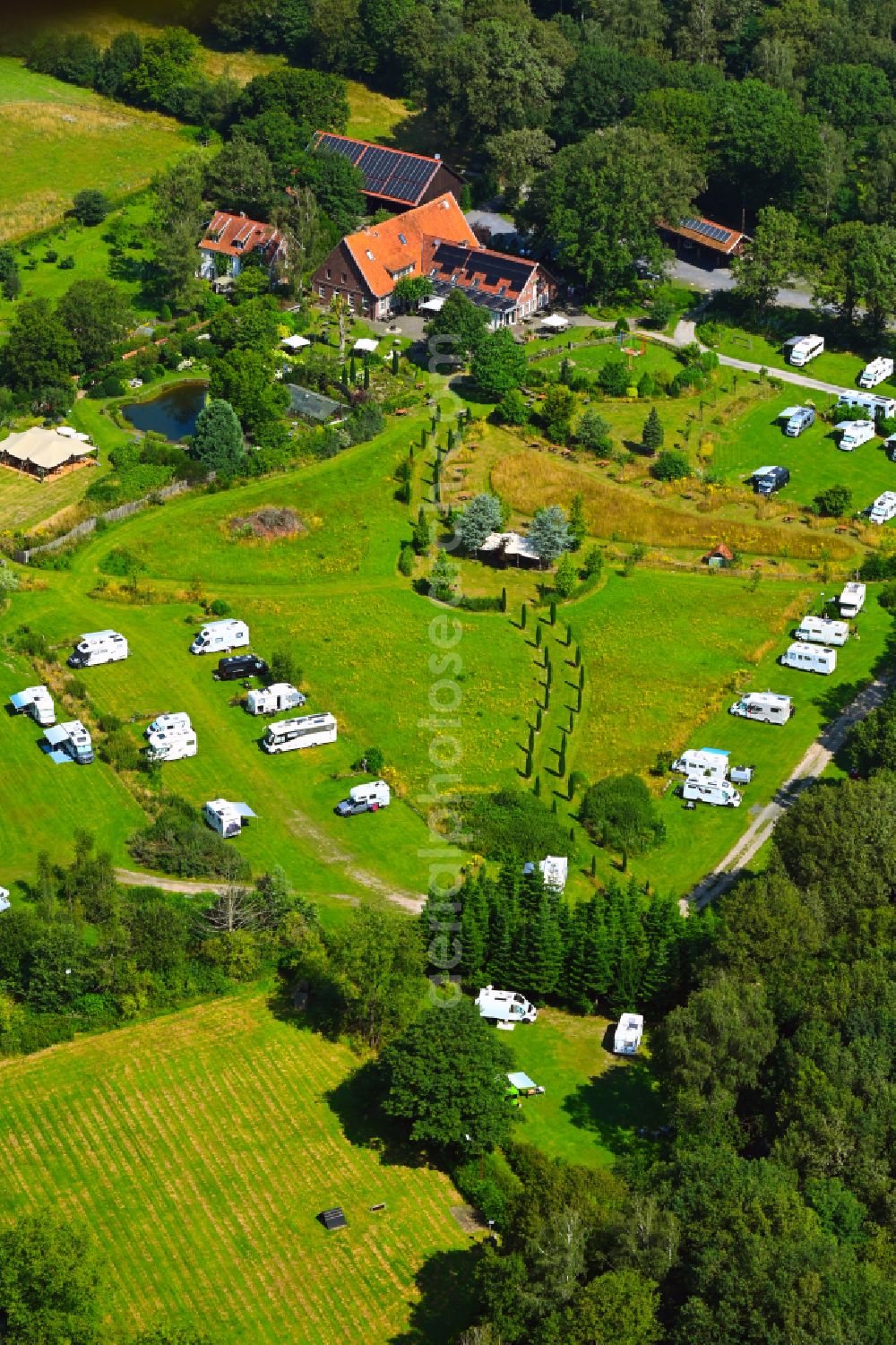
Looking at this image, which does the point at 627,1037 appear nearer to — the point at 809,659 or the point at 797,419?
the point at 809,659

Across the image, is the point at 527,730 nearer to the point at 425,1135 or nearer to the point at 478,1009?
the point at 478,1009

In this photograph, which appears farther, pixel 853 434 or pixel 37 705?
pixel 853 434

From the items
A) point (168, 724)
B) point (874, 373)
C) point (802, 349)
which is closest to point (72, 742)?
point (168, 724)

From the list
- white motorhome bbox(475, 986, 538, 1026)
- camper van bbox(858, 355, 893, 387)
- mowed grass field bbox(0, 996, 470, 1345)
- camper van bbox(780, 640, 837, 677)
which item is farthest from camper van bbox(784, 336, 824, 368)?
mowed grass field bbox(0, 996, 470, 1345)

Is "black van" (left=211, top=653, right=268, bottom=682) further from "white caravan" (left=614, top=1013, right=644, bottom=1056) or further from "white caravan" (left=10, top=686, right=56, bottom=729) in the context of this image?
"white caravan" (left=614, top=1013, right=644, bottom=1056)

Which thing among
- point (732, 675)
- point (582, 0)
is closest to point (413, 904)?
point (732, 675)

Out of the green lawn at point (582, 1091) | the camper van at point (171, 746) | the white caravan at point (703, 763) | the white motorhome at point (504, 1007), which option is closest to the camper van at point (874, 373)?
the white caravan at point (703, 763)

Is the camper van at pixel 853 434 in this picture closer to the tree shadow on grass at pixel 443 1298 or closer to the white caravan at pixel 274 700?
the white caravan at pixel 274 700
